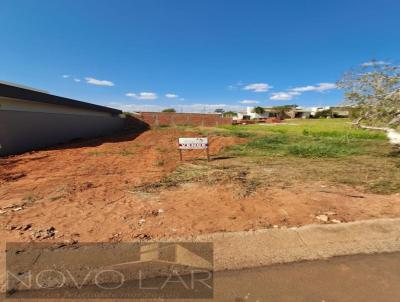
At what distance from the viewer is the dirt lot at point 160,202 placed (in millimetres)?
4375

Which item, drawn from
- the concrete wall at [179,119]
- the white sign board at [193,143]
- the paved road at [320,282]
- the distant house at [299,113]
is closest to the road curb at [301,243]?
the paved road at [320,282]

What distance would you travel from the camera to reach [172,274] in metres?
3.17

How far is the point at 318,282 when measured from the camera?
2979 mm

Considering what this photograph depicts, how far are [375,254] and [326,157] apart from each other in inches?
349

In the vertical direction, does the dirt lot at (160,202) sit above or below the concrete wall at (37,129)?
below

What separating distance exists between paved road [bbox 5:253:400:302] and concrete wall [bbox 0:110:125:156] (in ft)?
36.8

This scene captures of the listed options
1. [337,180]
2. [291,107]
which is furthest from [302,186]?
[291,107]

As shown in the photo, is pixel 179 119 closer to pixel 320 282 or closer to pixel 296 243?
pixel 296 243

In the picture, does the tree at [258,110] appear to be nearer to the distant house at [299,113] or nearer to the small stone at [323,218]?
the distant house at [299,113]

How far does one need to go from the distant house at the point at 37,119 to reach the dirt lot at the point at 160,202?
145 inches

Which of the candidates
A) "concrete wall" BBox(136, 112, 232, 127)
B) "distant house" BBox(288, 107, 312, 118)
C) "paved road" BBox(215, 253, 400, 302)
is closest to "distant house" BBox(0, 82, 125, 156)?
"paved road" BBox(215, 253, 400, 302)

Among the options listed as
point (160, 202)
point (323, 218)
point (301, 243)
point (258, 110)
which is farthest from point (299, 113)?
point (301, 243)

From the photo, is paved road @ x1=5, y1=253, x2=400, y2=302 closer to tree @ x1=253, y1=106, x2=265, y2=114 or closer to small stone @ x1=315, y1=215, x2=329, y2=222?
small stone @ x1=315, y1=215, x2=329, y2=222

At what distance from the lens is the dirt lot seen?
4375mm
